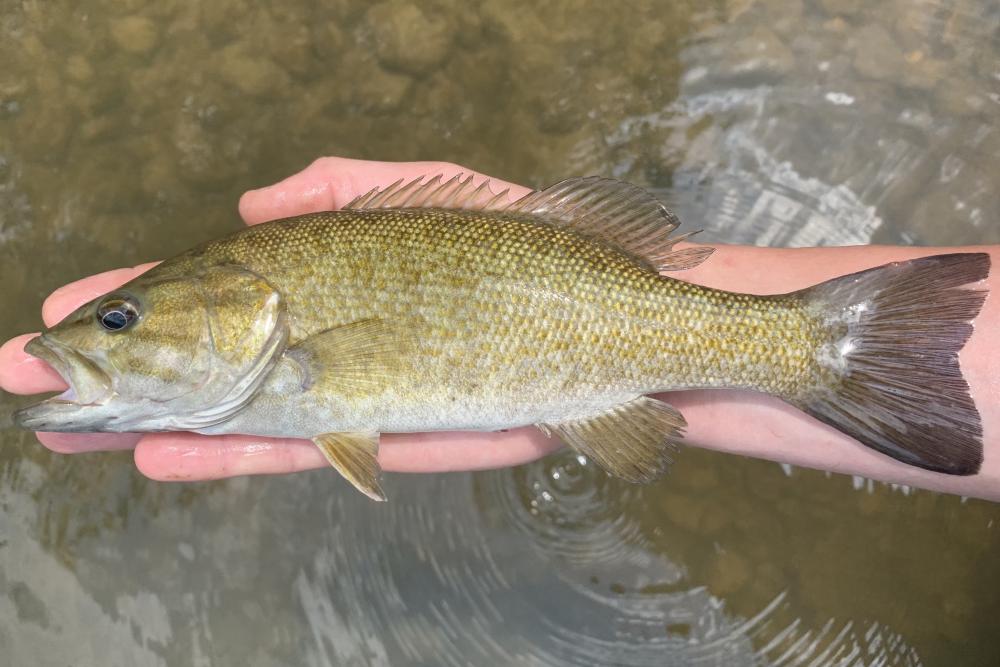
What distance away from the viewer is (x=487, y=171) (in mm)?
4453

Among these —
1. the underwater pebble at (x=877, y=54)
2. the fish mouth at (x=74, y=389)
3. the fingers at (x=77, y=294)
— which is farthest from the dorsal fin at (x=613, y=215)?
the underwater pebble at (x=877, y=54)

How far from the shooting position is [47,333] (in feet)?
8.56

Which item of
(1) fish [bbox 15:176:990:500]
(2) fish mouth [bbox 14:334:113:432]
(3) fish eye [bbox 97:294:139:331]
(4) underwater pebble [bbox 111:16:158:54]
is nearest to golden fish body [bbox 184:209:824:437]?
(1) fish [bbox 15:176:990:500]

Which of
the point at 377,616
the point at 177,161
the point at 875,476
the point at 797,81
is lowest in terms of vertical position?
the point at 377,616

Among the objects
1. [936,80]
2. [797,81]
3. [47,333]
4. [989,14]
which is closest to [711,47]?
[797,81]

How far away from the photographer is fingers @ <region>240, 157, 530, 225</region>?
10.8 ft

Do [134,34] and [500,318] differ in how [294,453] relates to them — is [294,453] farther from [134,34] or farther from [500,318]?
[134,34]

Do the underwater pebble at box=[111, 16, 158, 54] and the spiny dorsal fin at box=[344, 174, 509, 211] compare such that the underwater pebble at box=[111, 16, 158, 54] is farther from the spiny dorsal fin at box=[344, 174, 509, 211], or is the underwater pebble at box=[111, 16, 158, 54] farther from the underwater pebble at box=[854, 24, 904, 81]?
the underwater pebble at box=[854, 24, 904, 81]

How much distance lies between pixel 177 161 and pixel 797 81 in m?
3.91

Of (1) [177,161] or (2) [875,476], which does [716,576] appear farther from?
(1) [177,161]

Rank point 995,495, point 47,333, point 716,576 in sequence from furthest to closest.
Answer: point 716,576, point 995,495, point 47,333

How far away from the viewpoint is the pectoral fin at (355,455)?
273cm

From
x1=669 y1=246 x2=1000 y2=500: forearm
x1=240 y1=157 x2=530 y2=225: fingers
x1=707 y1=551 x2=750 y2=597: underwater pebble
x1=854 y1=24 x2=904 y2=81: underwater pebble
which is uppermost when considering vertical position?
x1=854 y1=24 x2=904 y2=81: underwater pebble

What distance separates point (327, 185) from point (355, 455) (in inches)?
50.8
